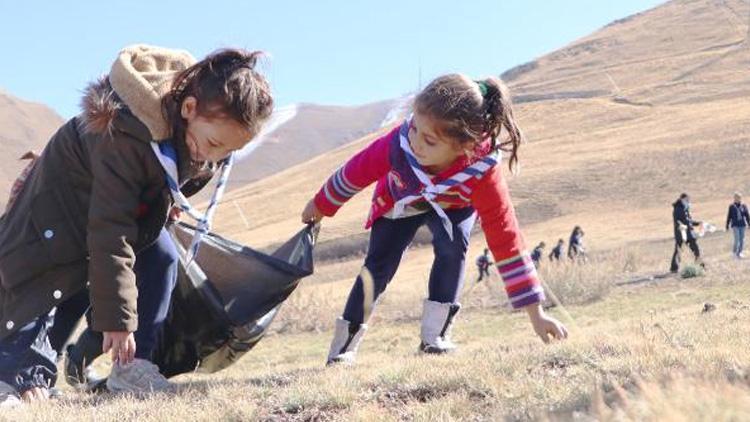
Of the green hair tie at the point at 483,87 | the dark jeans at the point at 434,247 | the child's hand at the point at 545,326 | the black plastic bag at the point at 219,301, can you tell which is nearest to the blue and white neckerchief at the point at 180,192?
the black plastic bag at the point at 219,301

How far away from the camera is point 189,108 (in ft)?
13.2

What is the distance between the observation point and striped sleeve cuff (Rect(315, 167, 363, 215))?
17.2ft

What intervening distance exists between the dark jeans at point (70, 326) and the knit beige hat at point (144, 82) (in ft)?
2.18

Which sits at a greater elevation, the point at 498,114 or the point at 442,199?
the point at 498,114

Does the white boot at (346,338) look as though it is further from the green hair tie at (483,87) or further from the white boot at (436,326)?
the green hair tie at (483,87)

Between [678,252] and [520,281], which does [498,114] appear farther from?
[678,252]

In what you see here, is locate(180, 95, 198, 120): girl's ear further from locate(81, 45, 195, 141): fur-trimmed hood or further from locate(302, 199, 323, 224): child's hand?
locate(302, 199, 323, 224): child's hand

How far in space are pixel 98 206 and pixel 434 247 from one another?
2038mm

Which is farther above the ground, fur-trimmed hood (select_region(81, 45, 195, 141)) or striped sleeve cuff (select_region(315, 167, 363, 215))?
fur-trimmed hood (select_region(81, 45, 195, 141))

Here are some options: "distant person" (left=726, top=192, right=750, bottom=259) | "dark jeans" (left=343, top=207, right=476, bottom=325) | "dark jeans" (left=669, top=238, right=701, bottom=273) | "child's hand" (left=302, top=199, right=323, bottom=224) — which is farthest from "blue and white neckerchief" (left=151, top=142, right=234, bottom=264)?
"distant person" (left=726, top=192, right=750, bottom=259)

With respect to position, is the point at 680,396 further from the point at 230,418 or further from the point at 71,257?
the point at 71,257

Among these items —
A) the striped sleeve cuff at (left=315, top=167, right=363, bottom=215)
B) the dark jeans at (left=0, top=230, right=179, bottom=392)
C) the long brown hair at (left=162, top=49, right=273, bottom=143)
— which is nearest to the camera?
the long brown hair at (left=162, top=49, right=273, bottom=143)

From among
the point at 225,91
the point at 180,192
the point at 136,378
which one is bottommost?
the point at 136,378

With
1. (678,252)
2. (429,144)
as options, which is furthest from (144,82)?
(678,252)
